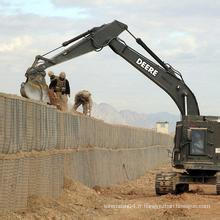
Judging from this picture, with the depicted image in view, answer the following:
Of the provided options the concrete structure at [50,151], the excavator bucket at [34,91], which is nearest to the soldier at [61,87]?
the concrete structure at [50,151]

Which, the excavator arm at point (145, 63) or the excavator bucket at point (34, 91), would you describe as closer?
the excavator bucket at point (34, 91)

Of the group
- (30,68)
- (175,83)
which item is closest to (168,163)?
(175,83)

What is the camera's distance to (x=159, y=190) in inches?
906

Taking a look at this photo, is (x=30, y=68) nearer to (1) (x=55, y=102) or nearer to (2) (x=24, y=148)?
(1) (x=55, y=102)

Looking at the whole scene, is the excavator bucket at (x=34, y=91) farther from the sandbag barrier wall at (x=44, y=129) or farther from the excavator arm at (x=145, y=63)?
the excavator arm at (x=145, y=63)

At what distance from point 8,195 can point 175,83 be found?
1205cm

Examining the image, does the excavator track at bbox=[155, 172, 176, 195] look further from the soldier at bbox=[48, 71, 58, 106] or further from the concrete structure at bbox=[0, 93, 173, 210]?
the soldier at bbox=[48, 71, 58, 106]

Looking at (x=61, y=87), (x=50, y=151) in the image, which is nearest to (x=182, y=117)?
(x=61, y=87)

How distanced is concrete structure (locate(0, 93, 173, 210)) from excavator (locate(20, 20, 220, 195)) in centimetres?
220

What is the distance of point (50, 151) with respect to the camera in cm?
1656

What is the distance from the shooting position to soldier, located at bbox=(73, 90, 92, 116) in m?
27.1

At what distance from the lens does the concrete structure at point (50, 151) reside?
12.8 metres

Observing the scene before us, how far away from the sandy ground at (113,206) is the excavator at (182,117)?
0.97 metres

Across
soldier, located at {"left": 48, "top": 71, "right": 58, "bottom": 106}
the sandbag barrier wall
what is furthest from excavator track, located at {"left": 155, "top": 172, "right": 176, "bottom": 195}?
soldier, located at {"left": 48, "top": 71, "right": 58, "bottom": 106}
